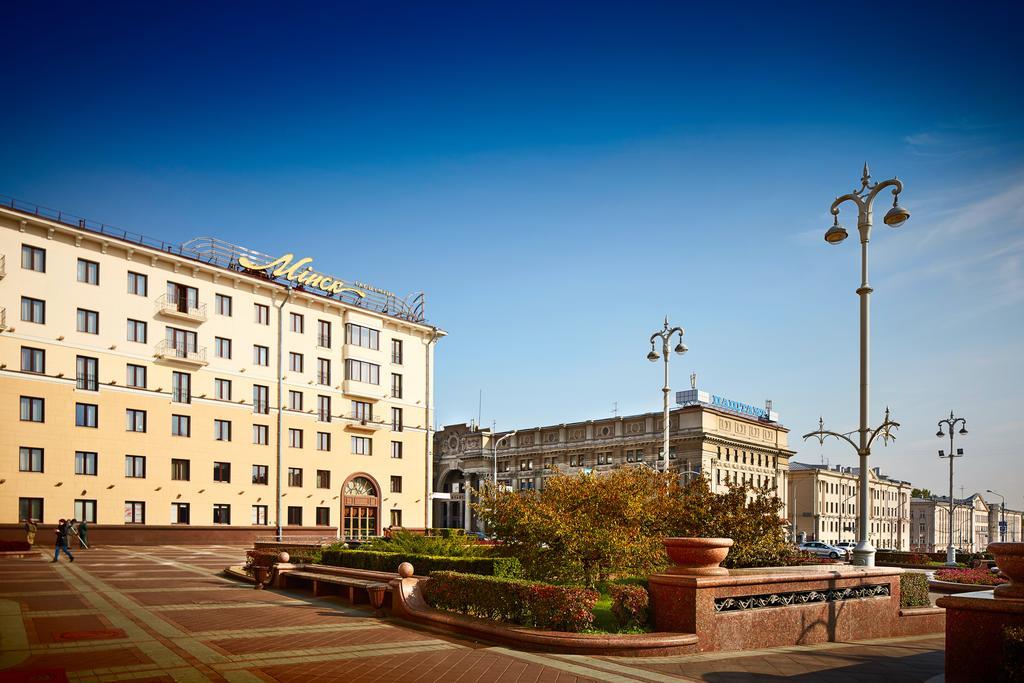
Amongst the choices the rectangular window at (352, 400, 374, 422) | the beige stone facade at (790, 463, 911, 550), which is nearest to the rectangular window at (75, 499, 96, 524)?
the rectangular window at (352, 400, 374, 422)

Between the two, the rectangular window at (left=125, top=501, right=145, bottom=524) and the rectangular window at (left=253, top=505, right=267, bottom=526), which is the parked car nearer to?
the rectangular window at (left=253, top=505, right=267, bottom=526)

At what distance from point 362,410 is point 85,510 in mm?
21167

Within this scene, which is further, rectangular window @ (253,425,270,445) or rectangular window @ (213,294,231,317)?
rectangular window @ (253,425,270,445)

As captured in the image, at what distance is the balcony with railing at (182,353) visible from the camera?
46.5 metres

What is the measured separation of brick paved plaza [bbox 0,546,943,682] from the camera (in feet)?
32.9

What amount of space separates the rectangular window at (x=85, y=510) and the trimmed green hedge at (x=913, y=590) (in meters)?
41.2

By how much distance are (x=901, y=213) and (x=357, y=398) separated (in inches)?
1850

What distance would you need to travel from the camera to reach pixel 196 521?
4669 cm

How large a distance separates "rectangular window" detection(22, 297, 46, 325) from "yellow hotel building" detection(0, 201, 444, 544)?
0.07 m

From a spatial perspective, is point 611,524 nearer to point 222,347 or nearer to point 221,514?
point 221,514

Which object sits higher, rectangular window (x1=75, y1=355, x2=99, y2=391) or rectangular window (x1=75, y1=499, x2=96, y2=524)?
rectangular window (x1=75, y1=355, x2=99, y2=391)

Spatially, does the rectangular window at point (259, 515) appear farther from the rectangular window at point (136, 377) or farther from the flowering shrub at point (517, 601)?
the flowering shrub at point (517, 601)

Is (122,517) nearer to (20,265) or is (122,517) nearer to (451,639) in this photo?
(20,265)

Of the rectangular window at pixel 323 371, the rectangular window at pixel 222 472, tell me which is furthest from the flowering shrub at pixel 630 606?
the rectangular window at pixel 323 371
